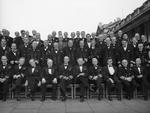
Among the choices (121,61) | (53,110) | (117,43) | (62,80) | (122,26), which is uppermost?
(122,26)

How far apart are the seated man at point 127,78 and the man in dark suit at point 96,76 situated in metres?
0.67

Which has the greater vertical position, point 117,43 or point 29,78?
point 117,43

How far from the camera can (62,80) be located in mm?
8195

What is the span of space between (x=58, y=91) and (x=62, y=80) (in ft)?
1.46

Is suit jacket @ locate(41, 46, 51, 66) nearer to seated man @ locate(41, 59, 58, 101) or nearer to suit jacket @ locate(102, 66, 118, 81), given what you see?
seated man @ locate(41, 59, 58, 101)

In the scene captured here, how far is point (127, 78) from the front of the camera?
8.30 meters

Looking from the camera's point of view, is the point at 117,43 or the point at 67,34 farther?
the point at 67,34

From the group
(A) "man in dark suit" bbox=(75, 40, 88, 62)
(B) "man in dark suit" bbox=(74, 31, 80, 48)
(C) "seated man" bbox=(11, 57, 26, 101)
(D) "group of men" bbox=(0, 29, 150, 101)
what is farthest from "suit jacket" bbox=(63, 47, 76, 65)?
(C) "seated man" bbox=(11, 57, 26, 101)

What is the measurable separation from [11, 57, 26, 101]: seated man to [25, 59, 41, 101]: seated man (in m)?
0.18

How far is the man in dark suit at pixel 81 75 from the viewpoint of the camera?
8.17 metres

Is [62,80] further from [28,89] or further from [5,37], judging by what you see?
[5,37]

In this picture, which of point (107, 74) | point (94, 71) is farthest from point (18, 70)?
point (107, 74)

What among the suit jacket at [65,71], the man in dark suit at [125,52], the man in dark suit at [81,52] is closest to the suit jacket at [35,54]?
the suit jacket at [65,71]

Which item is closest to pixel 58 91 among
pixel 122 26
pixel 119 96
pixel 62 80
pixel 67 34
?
pixel 62 80
